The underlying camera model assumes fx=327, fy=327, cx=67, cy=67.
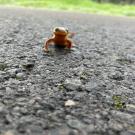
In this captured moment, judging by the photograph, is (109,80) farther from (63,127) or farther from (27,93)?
(63,127)

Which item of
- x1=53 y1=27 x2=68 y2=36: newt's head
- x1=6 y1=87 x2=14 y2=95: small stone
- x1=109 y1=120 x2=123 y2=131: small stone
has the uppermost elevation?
x1=53 y1=27 x2=68 y2=36: newt's head

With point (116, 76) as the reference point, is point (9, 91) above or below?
above

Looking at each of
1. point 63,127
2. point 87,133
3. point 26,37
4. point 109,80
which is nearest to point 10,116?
point 63,127

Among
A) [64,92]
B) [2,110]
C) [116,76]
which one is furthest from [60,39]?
[2,110]

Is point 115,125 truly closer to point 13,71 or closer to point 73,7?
point 13,71

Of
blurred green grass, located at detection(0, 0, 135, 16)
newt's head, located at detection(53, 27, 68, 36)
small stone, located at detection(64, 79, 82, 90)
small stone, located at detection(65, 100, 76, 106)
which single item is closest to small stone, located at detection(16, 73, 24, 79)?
small stone, located at detection(64, 79, 82, 90)

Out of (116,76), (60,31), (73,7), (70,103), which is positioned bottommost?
(73,7)

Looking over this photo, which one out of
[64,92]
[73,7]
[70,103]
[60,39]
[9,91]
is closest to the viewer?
[70,103]

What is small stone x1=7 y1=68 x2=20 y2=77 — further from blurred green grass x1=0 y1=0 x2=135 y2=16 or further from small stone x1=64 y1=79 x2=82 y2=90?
blurred green grass x1=0 y1=0 x2=135 y2=16

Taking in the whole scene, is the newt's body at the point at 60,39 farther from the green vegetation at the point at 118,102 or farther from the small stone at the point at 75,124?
the small stone at the point at 75,124
